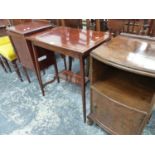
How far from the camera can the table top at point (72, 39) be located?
3.56ft

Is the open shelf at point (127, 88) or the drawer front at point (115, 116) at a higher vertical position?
the open shelf at point (127, 88)

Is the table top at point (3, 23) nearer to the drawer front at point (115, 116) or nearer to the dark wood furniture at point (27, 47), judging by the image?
the dark wood furniture at point (27, 47)

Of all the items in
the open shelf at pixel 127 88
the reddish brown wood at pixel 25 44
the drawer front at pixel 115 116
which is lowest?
the drawer front at pixel 115 116

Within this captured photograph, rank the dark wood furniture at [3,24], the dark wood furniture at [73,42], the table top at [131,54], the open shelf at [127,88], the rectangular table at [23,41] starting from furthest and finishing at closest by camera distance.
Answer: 1. the dark wood furniture at [3,24]
2. the rectangular table at [23,41]
3. the dark wood furniture at [73,42]
4. the open shelf at [127,88]
5. the table top at [131,54]

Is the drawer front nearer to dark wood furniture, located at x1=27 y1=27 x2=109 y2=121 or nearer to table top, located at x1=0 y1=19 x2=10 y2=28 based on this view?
dark wood furniture, located at x1=27 y1=27 x2=109 y2=121

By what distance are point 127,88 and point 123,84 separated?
0.18ft

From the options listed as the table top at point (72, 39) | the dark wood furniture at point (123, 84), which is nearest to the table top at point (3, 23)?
the table top at point (72, 39)

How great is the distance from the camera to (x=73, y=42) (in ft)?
3.84

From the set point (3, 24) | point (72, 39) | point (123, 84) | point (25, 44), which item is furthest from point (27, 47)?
point (3, 24)

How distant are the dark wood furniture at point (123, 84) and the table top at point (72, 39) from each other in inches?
5.5

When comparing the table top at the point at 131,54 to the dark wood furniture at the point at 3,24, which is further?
the dark wood furniture at the point at 3,24
